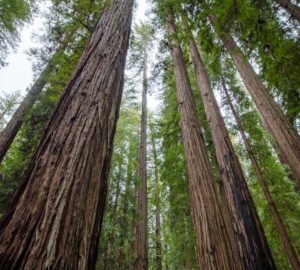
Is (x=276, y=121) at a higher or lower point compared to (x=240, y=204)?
higher

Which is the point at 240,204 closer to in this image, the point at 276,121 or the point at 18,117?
the point at 276,121

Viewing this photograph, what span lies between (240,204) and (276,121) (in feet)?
6.50

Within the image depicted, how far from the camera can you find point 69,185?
3.92 ft

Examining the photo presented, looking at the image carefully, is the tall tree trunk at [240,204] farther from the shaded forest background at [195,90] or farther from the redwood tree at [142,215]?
the redwood tree at [142,215]

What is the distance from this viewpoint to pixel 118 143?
1584 cm

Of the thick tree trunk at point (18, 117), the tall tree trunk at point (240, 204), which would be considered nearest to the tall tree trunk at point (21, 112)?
the thick tree trunk at point (18, 117)

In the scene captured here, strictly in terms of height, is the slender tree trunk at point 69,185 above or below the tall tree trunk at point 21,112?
below

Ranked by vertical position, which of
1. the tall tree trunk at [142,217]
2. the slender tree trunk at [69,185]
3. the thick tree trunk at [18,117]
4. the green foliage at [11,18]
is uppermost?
the green foliage at [11,18]

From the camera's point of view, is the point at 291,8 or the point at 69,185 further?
the point at 291,8

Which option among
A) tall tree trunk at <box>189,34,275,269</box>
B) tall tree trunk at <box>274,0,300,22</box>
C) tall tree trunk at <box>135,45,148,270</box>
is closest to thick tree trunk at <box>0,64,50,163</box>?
tall tree trunk at <box>135,45,148,270</box>

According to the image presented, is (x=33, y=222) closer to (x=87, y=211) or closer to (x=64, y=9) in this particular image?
(x=87, y=211)

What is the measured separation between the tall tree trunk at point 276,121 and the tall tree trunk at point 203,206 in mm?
1681

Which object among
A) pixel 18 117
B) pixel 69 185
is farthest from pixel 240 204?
pixel 18 117

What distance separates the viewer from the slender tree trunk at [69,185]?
0.96 m
